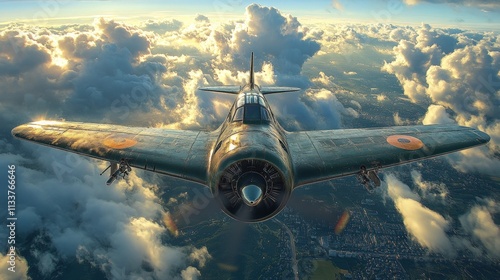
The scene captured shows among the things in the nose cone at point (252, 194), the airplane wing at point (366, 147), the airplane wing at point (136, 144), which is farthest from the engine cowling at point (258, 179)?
the airplane wing at point (136, 144)

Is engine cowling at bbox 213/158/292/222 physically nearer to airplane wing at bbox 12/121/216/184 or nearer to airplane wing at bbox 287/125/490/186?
airplane wing at bbox 287/125/490/186

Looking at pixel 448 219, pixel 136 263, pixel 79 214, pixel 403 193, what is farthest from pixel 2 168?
pixel 448 219

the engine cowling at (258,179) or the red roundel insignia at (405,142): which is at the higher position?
the engine cowling at (258,179)

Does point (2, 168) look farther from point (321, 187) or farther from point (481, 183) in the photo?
point (481, 183)

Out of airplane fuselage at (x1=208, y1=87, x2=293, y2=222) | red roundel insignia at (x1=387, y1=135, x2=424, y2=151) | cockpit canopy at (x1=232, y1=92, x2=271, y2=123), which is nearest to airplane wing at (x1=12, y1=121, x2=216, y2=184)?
cockpit canopy at (x1=232, y1=92, x2=271, y2=123)

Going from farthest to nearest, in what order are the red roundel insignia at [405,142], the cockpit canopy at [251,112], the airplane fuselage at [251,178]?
1. the red roundel insignia at [405,142]
2. the cockpit canopy at [251,112]
3. the airplane fuselage at [251,178]

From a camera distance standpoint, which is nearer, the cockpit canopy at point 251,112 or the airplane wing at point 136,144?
the airplane wing at point 136,144

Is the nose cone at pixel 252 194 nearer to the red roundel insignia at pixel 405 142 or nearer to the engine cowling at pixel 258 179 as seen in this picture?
the engine cowling at pixel 258 179

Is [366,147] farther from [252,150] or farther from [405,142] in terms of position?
[252,150]

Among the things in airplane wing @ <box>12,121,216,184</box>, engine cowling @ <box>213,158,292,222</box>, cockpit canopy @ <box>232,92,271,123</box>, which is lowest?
airplane wing @ <box>12,121,216,184</box>
